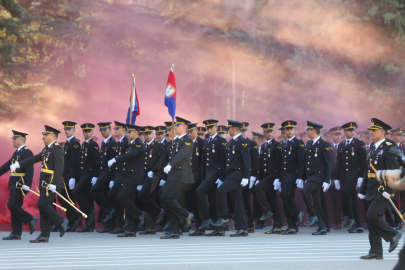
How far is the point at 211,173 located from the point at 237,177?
0.70 metres

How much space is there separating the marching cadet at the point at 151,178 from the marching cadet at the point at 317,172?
2813 mm

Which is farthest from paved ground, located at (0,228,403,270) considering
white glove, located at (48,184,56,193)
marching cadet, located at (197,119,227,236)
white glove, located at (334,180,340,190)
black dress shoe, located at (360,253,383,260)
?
white glove, located at (334,180,340,190)

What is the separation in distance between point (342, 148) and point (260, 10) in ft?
66.2

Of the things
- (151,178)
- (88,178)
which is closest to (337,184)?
(151,178)

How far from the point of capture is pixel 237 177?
911cm

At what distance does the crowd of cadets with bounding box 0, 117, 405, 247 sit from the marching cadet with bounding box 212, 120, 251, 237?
0.06 feet

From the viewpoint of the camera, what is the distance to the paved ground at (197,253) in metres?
5.92

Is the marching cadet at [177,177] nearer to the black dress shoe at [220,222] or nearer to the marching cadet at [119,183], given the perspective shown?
the black dress shoe at [220,222]

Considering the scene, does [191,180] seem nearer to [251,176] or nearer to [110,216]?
[251,176]

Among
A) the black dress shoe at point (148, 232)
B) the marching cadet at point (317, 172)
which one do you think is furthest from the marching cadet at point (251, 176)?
the black dress shoe at point (148, 232)

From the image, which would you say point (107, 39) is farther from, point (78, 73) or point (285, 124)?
point (285, 124)

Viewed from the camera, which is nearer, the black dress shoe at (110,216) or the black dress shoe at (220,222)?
the black dress shoe at (220,222)

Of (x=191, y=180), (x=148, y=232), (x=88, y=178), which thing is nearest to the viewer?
(x=191, y=180)

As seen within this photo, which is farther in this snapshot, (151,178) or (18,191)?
(151,178)
